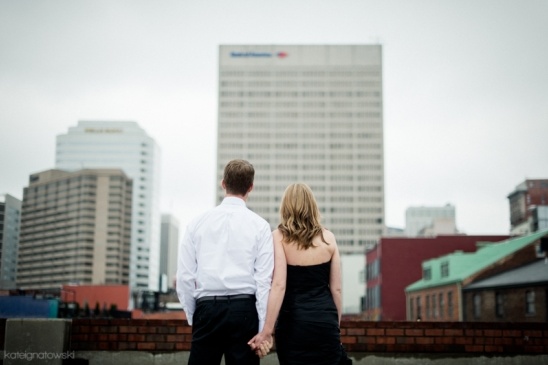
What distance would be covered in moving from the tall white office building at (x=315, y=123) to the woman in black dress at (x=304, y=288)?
16436cm

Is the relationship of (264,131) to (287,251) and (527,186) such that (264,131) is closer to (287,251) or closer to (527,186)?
(527,186)

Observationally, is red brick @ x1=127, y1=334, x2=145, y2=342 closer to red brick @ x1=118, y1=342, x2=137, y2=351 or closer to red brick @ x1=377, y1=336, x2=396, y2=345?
red brick @ x1=118, y1=342, x2=137, y2=351

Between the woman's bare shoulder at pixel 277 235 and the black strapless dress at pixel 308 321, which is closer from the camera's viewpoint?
the black strapless dress at pixel 308 321

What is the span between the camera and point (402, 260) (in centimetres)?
5528

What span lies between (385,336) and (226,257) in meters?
2.87

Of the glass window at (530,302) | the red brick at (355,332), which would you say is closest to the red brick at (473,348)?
the red brick at (355,332)

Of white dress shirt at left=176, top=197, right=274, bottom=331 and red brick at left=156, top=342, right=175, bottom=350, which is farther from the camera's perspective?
red brick at left=156, top=342, right=175, bottom=350

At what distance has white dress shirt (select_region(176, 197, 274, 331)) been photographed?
3963 millimetres

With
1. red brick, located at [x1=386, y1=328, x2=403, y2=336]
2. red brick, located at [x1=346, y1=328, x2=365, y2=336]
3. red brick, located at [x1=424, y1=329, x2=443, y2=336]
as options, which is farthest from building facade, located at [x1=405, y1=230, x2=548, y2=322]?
red brick, located at [x1=346, y1=328, x2=365, y2=336]

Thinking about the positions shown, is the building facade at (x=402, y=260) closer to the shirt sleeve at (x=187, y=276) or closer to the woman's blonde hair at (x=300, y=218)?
the woman's blonde hair at (x=300, y=218)

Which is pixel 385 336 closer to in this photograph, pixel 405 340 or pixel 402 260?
pixel 405 340

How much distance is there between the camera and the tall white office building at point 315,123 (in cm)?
16988

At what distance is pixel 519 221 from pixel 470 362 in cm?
11979

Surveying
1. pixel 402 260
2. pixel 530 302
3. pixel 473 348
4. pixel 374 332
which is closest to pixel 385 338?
pixel 374 332
